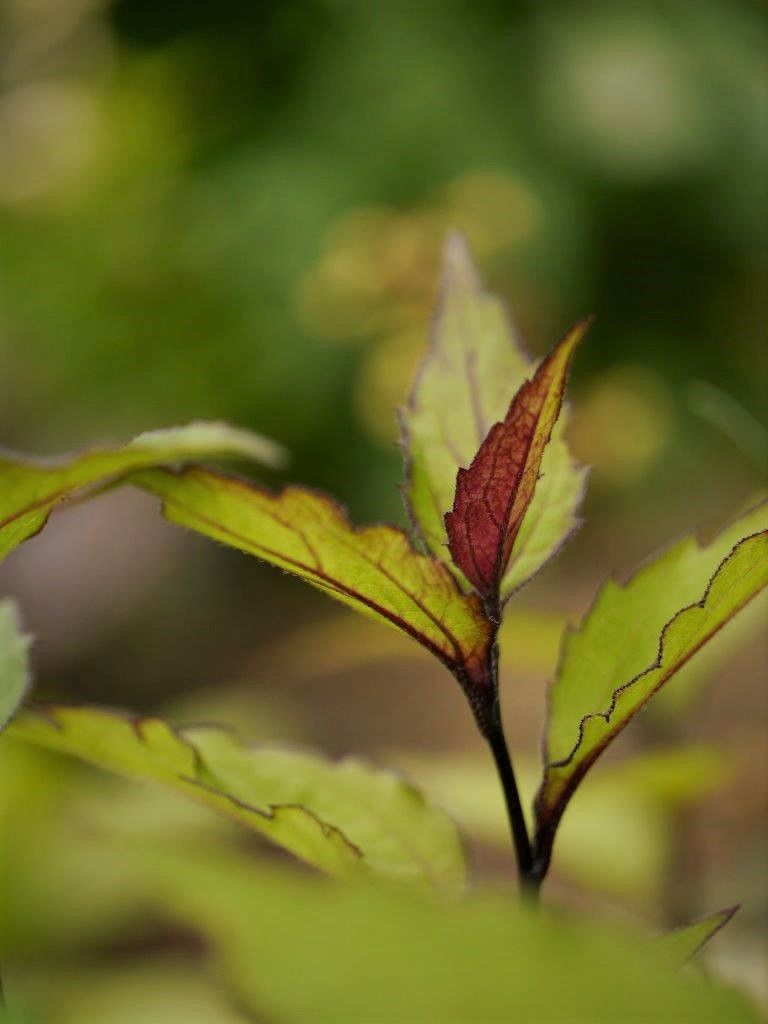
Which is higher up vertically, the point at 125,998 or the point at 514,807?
the point at 514,807

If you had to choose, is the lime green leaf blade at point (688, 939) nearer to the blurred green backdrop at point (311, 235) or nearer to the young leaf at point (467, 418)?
the young leaf at point (467, 418)

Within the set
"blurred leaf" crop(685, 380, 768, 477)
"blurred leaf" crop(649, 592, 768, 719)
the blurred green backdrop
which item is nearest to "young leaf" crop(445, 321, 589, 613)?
"blurred leaf" crop(685, 380, 768, 477)

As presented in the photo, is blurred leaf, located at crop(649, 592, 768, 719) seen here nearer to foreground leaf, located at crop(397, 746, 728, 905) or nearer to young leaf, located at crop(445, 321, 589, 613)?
foreground leaf, located at crop(397, 746, 728, 905)

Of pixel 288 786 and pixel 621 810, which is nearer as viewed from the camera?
pixel 288 786

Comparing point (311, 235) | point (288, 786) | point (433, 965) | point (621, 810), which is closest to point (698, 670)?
point (621, 810)

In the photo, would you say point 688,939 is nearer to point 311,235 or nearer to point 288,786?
point 288,786
